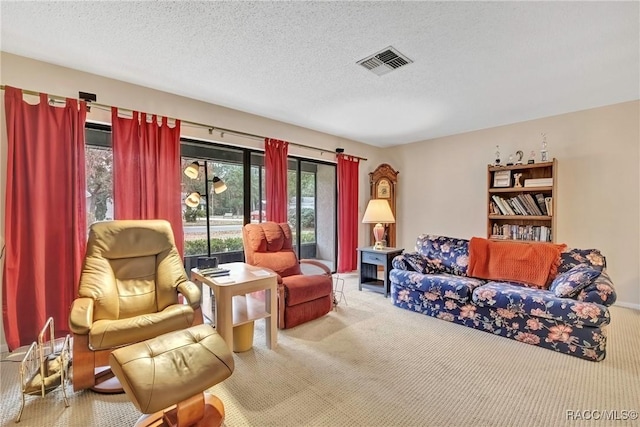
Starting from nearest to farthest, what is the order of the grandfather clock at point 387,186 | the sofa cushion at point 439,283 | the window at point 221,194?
1. the window at point 221,194
2. the sofa cushion at point 439,283
3. the grandfather clock at point 387,186

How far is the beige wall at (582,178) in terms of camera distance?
334 centimetres

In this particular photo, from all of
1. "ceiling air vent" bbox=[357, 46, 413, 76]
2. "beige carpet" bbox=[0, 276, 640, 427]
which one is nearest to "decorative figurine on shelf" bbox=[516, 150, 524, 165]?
"beige carpet" bbox=[0, 276, 640, 427]

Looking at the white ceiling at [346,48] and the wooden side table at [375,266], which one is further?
the wooden side table at [375,266]

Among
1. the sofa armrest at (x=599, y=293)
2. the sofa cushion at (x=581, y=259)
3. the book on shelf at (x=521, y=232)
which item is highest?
the book on shelf at (x=521, y=232)

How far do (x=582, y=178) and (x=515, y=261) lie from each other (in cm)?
164

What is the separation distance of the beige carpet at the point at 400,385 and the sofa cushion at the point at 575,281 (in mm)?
512

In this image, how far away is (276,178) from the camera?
3.92 meters

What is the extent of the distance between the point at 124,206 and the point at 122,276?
0.76m

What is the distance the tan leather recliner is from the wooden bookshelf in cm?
394

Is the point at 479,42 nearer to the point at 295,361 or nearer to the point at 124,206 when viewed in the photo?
the point at 295,361

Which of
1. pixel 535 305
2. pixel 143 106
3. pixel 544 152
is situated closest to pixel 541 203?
pixel 544 152

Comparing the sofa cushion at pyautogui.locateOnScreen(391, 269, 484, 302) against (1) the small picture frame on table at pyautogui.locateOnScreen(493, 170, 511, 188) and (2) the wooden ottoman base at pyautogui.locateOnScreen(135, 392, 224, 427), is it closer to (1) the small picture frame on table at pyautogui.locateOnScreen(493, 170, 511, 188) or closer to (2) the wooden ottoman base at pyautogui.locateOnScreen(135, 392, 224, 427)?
(1) the small picture frame on table at pyautogui.locateOnScreen(493, 170, 511, 188)

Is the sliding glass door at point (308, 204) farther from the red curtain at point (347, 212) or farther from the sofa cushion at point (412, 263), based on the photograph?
the sofa cushion at point (412, 263)

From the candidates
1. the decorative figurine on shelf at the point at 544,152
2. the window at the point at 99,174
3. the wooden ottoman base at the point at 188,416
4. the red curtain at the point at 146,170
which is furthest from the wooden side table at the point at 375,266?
the window at the point at 99,174
